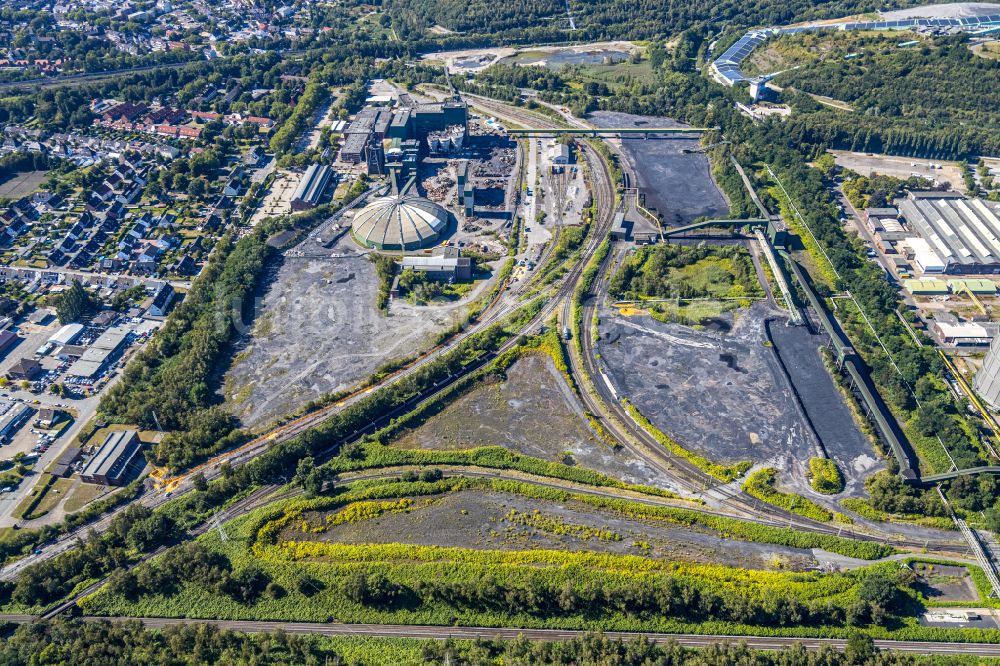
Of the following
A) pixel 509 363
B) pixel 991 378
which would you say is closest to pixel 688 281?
pixel 509 363

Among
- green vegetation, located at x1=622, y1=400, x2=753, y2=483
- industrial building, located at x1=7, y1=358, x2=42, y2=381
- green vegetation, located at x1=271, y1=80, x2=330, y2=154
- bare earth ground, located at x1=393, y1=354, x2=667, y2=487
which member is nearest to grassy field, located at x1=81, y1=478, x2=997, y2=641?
green vegetation, located at x1=622, y1=400, x2=753, y2=483

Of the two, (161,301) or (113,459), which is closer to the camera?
(113,459)

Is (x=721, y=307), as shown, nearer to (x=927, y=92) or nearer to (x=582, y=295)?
(x=582, y=295)

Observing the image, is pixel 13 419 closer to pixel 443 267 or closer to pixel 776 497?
pixel 443 267

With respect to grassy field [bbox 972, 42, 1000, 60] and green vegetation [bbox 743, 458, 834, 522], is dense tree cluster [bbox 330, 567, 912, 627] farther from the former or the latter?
grassy field [bbox 972, 42, 1000, 60]

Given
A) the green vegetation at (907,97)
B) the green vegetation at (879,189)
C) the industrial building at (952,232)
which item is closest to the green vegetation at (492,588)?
the industrial building at (952,232)

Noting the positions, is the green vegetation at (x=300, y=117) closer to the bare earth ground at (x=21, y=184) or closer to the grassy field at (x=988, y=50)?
the bare earth ground at (x=21, y=184)
